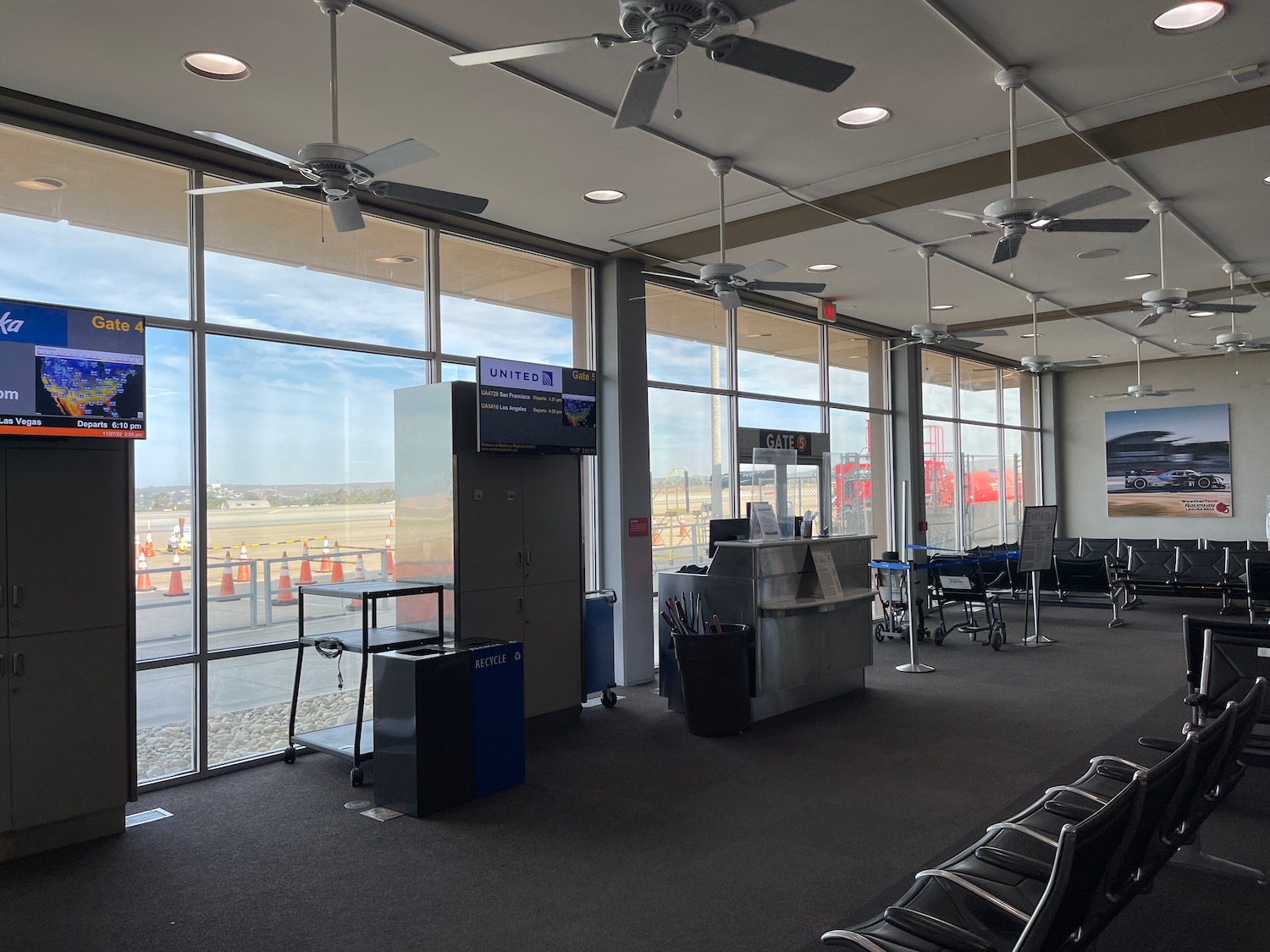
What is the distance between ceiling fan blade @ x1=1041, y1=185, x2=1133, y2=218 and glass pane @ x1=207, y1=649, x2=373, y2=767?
181 inches

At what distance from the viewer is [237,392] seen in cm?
541

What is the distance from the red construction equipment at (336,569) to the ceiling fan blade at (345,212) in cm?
242

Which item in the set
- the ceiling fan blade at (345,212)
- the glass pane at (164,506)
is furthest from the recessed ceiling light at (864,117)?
the glass pane at (164,506)

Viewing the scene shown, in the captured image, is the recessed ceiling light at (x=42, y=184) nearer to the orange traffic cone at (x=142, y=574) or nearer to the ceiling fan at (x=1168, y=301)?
the orange traffic cone at (x=142, y=574)

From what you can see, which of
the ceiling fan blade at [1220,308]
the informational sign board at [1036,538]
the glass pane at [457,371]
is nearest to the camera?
the glass pane at [457,371]

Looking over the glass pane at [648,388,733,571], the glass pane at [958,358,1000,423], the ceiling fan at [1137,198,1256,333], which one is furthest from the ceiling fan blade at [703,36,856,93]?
the glass pane at [958,358,1000,423]

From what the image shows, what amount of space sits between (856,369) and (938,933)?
943 cm

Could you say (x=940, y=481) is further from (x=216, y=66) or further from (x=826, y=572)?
(x=216, y=66)

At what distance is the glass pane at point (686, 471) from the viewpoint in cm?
808

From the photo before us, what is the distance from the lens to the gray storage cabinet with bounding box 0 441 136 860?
13.3 ft

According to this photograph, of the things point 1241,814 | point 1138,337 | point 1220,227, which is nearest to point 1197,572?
point 1138,337

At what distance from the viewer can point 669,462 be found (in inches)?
323

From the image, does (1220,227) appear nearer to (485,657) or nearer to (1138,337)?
(1138,337)

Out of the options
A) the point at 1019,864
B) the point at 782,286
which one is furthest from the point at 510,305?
the point at 1019,864
